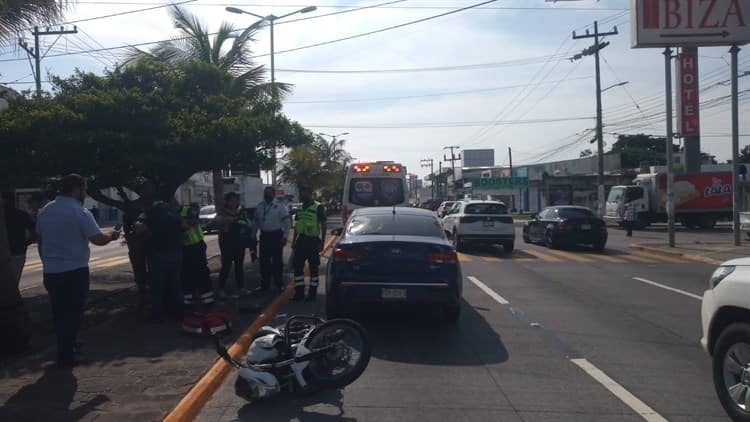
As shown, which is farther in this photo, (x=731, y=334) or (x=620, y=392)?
(x=620, y=392)

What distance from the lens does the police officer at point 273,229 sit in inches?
469

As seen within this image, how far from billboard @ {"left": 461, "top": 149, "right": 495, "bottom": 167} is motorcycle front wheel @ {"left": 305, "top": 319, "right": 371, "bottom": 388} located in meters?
119

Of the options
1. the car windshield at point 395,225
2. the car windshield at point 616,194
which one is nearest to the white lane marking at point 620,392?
the car windshield at point 395,225

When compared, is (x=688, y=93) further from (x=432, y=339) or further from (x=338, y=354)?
(x=338, y=354)

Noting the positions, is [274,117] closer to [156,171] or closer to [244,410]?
[156,171]

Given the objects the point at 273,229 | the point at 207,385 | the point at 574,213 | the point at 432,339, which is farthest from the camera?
the point at 574,213

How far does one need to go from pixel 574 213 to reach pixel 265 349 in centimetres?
1810

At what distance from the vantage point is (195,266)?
403 inches

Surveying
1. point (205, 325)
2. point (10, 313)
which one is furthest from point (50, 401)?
point (205, 325)

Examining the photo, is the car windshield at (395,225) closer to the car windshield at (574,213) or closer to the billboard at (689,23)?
the car windshield at (574,213)

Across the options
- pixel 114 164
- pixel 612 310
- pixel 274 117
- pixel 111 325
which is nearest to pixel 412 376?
pixel 111 325

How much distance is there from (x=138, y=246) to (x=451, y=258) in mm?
4842

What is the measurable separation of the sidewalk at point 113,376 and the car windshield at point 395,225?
6.59 ft

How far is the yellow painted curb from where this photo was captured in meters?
5.76
